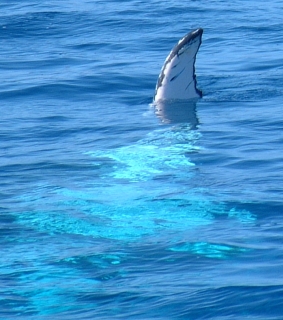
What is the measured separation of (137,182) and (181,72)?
3.99 meters

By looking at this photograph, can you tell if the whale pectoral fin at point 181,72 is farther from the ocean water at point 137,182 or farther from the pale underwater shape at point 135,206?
the pale underwater shape at point 135,206

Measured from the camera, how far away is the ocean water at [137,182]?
726 centimetres

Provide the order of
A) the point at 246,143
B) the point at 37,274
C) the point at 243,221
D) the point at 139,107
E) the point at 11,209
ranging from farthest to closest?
the point at 139,107
the point at 246,143
the point at 11,209
the point at 243,221
the point at 37,274

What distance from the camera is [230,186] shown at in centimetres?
1026

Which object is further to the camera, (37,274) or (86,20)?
(86,20)

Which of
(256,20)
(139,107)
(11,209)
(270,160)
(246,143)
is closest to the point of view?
(11,209)

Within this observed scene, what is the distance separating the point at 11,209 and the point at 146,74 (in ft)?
26.2

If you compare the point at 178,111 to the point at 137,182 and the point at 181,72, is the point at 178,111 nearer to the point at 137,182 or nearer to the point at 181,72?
the point at 181,72

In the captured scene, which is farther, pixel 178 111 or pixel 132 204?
pixel 178 111

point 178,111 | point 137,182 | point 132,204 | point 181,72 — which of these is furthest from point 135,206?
point 181,72

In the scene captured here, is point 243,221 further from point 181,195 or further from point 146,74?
point 146,74

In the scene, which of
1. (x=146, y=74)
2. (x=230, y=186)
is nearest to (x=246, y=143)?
(x=230, y=186)

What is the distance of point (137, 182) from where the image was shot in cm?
1052

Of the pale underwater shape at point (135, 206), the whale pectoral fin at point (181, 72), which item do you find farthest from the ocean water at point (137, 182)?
the whale pectoral fin at point (181, 72)
